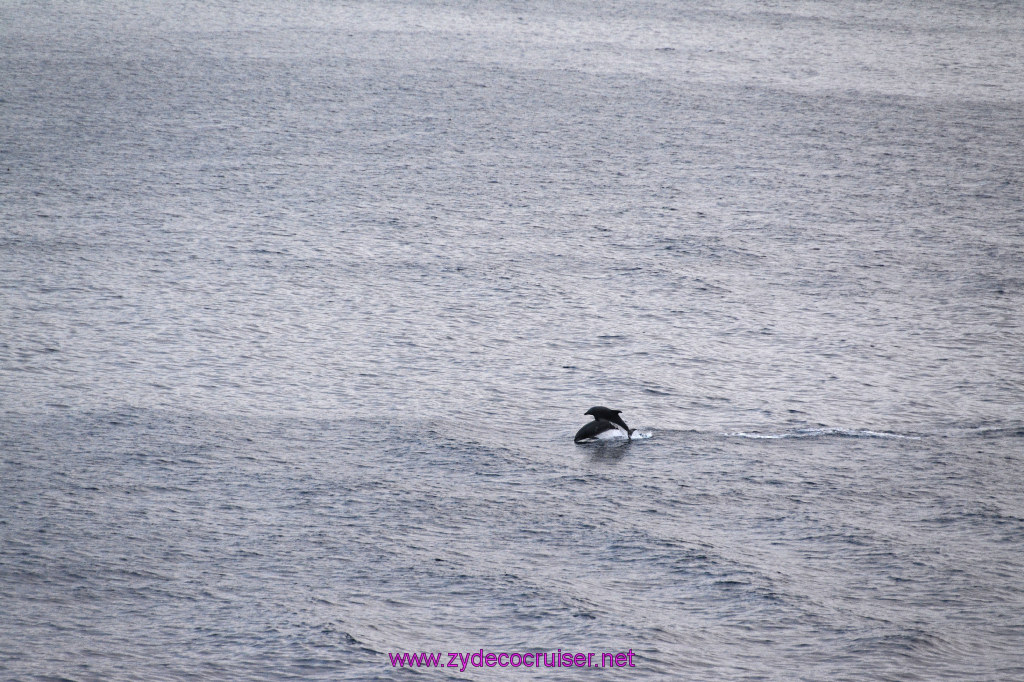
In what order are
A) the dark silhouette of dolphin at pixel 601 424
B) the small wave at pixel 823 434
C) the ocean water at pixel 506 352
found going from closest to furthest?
the ocean water at pixel 506 352, the dark silhouette of dolphin at pixel 601 424, the small wave at pixel 823 434

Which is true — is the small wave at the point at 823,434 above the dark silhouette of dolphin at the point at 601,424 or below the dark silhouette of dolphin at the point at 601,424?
above

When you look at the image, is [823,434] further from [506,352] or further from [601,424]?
[506,352]

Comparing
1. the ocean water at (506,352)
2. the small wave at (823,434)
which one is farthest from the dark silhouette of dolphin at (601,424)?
the small wave at (823,434)

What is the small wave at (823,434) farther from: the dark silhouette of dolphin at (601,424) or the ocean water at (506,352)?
the dark silhouette of dolphin at (601,424)

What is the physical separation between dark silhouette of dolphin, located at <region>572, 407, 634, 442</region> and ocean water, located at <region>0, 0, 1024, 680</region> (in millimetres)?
103

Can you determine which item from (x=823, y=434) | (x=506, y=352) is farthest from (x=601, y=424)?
(x=506, y=352)

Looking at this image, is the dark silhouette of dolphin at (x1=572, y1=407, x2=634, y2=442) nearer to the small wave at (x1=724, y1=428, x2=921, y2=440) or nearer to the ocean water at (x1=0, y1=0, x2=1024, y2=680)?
the ocean water at (x1=0, y1=0, x2=1024, y2=680)

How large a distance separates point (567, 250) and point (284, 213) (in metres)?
3.36

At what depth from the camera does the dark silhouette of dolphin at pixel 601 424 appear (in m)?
9.84

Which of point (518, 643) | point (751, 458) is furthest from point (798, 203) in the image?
point (518, 643)

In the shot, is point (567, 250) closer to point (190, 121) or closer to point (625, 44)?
point (190, 121)

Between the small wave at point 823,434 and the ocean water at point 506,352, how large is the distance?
3 centimetres

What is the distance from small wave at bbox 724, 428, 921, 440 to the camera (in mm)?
10055

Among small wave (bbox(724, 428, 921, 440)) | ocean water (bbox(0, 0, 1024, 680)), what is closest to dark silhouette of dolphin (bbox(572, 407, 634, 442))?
ocean water (bbox(0, 0, 1024, 680))
